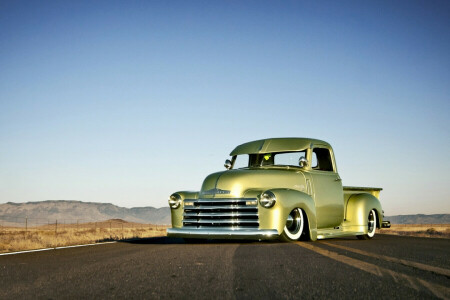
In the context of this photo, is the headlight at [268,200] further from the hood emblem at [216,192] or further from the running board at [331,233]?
the running board at [331,233]

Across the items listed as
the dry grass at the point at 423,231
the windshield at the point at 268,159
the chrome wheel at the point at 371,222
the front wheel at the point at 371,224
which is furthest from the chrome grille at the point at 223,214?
the dry grass at the point at 423,231

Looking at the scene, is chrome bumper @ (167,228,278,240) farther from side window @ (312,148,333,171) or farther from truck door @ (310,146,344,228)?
side window @ (312,148,333,171)

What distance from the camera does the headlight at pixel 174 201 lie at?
1096 cm

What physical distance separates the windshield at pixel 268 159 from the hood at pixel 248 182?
56 centimetres

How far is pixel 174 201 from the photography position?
11.1m

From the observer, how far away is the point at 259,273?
5656 millimetres

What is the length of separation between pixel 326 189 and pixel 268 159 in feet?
4.94

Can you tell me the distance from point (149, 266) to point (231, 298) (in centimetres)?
242

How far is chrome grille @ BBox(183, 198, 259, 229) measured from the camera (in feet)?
32.7

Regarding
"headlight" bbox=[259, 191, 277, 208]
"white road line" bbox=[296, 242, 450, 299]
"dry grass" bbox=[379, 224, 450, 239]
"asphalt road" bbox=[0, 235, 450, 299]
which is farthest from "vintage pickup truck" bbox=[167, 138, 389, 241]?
"dry grass" bbox=[379, 224, 450, 239]

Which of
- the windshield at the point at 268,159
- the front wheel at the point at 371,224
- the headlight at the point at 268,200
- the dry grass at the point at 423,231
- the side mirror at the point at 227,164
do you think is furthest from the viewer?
the dry grass at the point at 423,231

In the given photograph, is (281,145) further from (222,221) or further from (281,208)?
(222,221)

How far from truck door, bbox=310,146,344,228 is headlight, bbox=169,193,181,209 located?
2.94 m

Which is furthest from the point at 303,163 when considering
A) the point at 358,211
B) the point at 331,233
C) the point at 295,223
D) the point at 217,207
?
the point at 217,207
